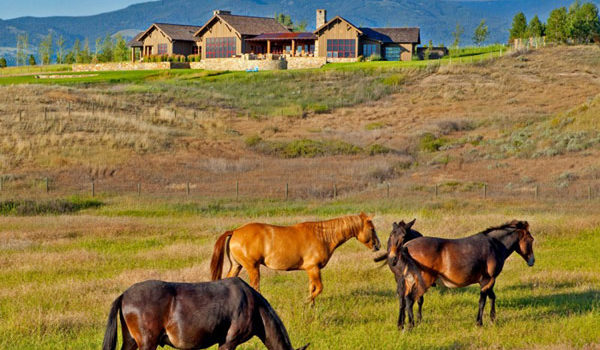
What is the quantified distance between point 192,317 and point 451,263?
6.04m

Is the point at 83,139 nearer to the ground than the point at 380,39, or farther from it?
nearer to the ground

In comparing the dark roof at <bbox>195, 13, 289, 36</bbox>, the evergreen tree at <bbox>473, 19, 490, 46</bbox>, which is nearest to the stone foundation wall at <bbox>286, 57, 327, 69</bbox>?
the dark roof at <bbox>195, 13, 289, 36</bbox>

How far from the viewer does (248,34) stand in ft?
354

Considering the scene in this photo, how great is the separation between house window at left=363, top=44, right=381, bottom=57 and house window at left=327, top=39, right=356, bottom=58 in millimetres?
2205

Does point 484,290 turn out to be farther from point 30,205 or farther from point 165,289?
point 30,205

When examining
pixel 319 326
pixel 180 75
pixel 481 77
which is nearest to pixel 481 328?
pixel 319 326

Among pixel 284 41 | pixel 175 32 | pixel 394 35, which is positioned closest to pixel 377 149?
pixel 394 35

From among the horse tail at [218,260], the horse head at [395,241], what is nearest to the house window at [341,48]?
the horse tail at [218,260]

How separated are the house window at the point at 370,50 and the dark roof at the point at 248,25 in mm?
14686

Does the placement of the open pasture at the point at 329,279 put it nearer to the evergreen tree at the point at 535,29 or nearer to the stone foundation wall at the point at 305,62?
the stone foundation wall at the point at 305,62

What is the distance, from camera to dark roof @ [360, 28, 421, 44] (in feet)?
351

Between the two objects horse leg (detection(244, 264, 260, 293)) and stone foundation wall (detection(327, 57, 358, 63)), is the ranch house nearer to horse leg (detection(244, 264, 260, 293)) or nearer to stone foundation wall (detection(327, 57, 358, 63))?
stone foundation wall (detection(327, 57, 358, 63))

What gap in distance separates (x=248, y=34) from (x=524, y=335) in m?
98.2

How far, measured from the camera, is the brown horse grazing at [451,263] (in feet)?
43.7
